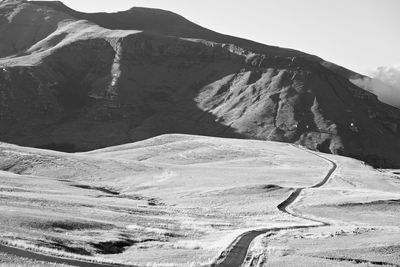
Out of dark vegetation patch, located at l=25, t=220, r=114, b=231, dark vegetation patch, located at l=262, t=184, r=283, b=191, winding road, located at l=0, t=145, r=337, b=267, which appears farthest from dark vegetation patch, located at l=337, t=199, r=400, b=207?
dark vegetation patch, located at l=25, t=220, r=114, b=231

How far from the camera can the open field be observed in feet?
137

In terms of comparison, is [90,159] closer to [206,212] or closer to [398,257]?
[206,212]

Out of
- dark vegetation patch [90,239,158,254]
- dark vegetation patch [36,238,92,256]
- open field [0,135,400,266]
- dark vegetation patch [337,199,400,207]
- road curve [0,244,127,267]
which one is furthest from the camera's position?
dark vegetation patch [337,199,400,207]

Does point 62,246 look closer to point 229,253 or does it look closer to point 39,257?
point 39,257

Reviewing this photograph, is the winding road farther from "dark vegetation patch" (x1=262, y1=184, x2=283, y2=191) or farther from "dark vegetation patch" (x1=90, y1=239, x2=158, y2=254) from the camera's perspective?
"dark vegetation patch" (x1=262, y1=184, x2=283, y2=191)

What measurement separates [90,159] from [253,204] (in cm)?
7324

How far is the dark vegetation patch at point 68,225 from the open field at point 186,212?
131 mm

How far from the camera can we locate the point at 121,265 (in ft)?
120

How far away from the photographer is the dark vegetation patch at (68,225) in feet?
156

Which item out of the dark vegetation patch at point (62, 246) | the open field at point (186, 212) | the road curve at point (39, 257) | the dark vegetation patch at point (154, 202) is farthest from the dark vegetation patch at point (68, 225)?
the dark vegetation patch at point (154, 202)

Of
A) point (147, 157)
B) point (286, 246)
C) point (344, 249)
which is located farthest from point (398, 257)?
point (147, 157)

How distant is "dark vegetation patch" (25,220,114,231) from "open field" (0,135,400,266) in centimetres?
13

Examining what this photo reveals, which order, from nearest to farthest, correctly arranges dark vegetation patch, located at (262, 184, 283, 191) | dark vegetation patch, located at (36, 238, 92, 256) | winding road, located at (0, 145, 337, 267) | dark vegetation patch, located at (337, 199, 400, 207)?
1. winding road, located at (0, 145, 337, 267)
2. dark vegetation patch, located at (36, 238, 92, 256)
3. dark vegetation patch, located at (337, 199, 400, 207)
4. dark vegetation patch, located at (262, 184, 283, 191)

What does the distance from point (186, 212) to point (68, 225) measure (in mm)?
28007
